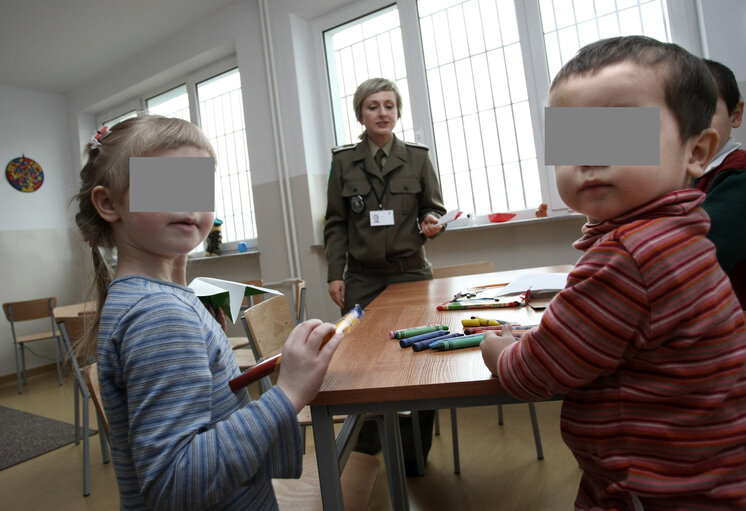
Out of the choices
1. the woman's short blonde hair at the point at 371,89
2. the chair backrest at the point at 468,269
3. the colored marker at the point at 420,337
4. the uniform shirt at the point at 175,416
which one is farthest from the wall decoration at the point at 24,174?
the colored marker at the point at 420,337

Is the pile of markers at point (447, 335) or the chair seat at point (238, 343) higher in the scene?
the pile of markers at point (447, 335)

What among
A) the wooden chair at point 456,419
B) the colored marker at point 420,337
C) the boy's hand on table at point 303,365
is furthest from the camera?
the wooden chair at point 456,419

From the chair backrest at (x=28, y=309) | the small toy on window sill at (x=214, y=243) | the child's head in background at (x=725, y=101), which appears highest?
the small toy on window sill at (x=214, y=243)

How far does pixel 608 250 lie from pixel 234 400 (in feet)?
1.86

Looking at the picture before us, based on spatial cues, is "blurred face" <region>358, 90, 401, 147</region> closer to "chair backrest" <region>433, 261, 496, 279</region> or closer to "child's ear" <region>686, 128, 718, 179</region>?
"chair backrest" <region>433, 261, 496, 279</region>

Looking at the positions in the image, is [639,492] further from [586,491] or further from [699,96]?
[699,96]

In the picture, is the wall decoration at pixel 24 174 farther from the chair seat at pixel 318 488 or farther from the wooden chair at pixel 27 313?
the chair seat at pixel 318 488

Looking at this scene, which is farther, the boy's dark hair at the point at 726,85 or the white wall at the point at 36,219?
the white wall at the point at 36,219

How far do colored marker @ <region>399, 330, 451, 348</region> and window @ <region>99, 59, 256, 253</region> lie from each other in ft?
12.2

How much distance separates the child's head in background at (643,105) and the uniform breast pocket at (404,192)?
5.04 ft

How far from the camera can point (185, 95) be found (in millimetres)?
4777

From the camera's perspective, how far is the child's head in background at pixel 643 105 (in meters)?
0.54

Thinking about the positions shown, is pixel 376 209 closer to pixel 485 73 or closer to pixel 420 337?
pixel 420 337

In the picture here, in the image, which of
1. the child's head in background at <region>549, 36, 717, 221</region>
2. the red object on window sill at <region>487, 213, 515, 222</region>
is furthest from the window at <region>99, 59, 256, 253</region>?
the child's head in background at <region>549, 36, 717, 221</region>
